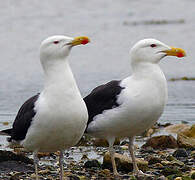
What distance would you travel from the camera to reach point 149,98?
10375mm

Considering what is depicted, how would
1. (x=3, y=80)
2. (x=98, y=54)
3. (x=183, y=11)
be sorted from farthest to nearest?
1. (x=183, y=11)
2. (x=98, y=54)
3. (x=3, y=80)

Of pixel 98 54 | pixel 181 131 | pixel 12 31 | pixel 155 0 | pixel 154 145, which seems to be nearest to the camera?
pixel 154 145

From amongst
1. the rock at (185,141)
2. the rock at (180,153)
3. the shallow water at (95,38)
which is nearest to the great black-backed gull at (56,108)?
the rock at (180,153)

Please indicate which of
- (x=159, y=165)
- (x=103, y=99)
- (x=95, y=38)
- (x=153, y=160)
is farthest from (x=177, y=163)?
(x=95, y=38)

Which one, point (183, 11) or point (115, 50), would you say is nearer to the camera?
point (115, 50)

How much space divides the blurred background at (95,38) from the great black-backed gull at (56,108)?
16.7 ft

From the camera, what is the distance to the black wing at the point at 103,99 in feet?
35.5

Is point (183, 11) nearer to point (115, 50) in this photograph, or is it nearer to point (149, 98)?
point (115, 50)

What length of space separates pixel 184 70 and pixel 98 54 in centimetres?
400

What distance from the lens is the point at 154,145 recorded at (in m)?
Result: 12.5

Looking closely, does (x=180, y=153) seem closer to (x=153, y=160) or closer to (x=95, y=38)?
(x=153, y=160)

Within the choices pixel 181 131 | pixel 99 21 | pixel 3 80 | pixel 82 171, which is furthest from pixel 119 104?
pixel 99 21

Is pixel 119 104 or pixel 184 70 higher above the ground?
pixel 119 104

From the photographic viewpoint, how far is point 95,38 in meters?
27.4
